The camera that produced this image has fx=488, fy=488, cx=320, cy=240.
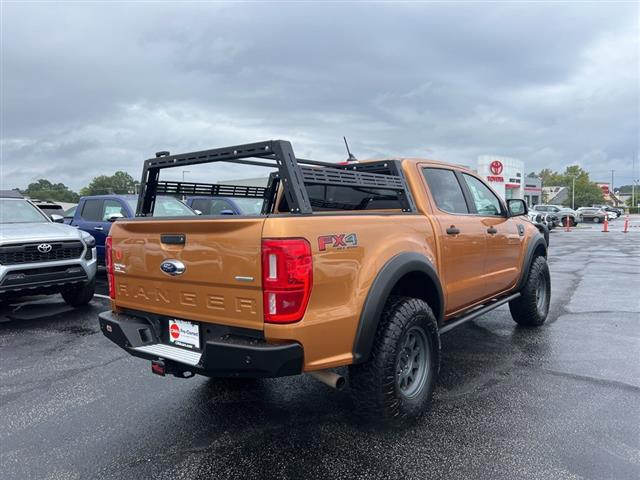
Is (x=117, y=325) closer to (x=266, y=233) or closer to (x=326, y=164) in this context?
(x=266, y=233)

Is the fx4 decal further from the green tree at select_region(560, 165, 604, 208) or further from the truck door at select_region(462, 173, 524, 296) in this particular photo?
the green tree at select_region(560, 165, 604, 208)

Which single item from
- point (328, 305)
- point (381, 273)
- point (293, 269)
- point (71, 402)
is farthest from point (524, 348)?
point (71, 402)

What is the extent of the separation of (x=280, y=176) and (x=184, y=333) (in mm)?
1156

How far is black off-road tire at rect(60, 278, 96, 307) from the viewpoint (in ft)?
23.2

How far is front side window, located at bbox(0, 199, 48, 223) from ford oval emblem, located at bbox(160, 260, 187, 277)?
568 centimetres

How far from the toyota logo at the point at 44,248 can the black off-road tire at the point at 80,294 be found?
2.49 ft

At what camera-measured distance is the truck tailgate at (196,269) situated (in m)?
2.66

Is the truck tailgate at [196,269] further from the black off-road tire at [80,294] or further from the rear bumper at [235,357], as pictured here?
the black off-road tire at [80,294]

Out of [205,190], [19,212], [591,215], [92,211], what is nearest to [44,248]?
[19,212]

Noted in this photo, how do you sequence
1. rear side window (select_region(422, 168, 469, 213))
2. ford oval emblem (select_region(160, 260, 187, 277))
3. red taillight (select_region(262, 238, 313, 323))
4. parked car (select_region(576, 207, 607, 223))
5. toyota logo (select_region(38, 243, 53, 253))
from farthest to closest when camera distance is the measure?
parked car (select_region(576, 207, 607, 223)) < toyota logo (select_region(38, 243, 53, 253)) < rear side window (select_region(422, 168, 469, 213)) < ford oval emblem (select_region(160, 260, 187, 277)) < red taillight (select_region(262, 238, 313, 323))

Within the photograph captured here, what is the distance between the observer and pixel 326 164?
448cm

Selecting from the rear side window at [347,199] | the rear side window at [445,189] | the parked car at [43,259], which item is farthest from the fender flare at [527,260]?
the parked car at [43,259]

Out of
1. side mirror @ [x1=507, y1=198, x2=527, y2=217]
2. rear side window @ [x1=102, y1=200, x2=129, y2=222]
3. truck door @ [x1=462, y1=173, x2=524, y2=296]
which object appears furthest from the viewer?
rear side window @ [x1=102, y1=200, x2=129, y2=222]

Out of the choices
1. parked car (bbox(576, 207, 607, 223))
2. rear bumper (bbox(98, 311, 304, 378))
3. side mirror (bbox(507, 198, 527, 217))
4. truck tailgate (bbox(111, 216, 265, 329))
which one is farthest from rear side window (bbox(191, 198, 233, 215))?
parked car (bbox(576, 207, 607, 223))
